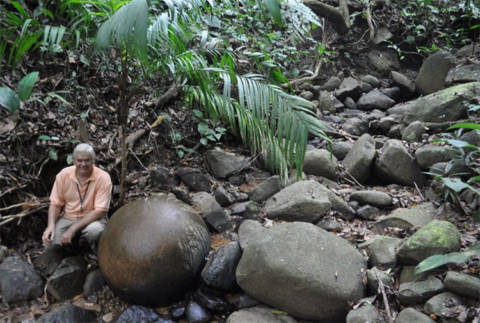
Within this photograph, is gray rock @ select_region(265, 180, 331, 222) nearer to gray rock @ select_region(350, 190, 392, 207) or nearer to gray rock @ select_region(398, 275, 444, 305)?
gray rock @ select_region(350, 190, 392, 207)

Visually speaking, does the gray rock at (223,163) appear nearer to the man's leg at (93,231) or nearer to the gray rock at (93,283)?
the man's leg at (93,231)

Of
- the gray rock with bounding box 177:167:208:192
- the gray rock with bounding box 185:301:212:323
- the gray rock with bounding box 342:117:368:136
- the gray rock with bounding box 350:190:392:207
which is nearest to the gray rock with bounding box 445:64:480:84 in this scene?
the gray rock with bounding box 342:117:368:136

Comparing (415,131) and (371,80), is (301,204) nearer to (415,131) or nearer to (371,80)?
(415,131)

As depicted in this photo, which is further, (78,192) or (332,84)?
(332,84)

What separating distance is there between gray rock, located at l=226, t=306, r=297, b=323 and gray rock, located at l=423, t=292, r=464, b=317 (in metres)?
0.91

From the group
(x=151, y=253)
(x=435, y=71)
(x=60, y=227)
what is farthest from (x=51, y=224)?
(x=435, y=71)

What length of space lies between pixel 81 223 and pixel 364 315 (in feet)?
7.61

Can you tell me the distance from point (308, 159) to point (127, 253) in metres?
2.59

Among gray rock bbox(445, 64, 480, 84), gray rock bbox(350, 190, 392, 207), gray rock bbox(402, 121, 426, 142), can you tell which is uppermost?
gray rock bbox(445, 64, 480, 84)

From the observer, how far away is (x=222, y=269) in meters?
3.16

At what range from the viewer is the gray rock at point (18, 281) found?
10.4 feet

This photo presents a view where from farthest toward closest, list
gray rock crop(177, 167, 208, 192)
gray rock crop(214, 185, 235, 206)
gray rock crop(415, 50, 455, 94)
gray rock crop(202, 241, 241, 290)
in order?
1. gray rock crop(415, 50, 455, 94)
2. gray rock crop(177, 167, 208, 192)
3. gray rock crop(214, 185, 235, 206)
4. gray rock crop(202, 241, 241, 290)

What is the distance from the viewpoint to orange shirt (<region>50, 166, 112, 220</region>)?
3.33 meters

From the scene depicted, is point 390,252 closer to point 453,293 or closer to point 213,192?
point 453,293
